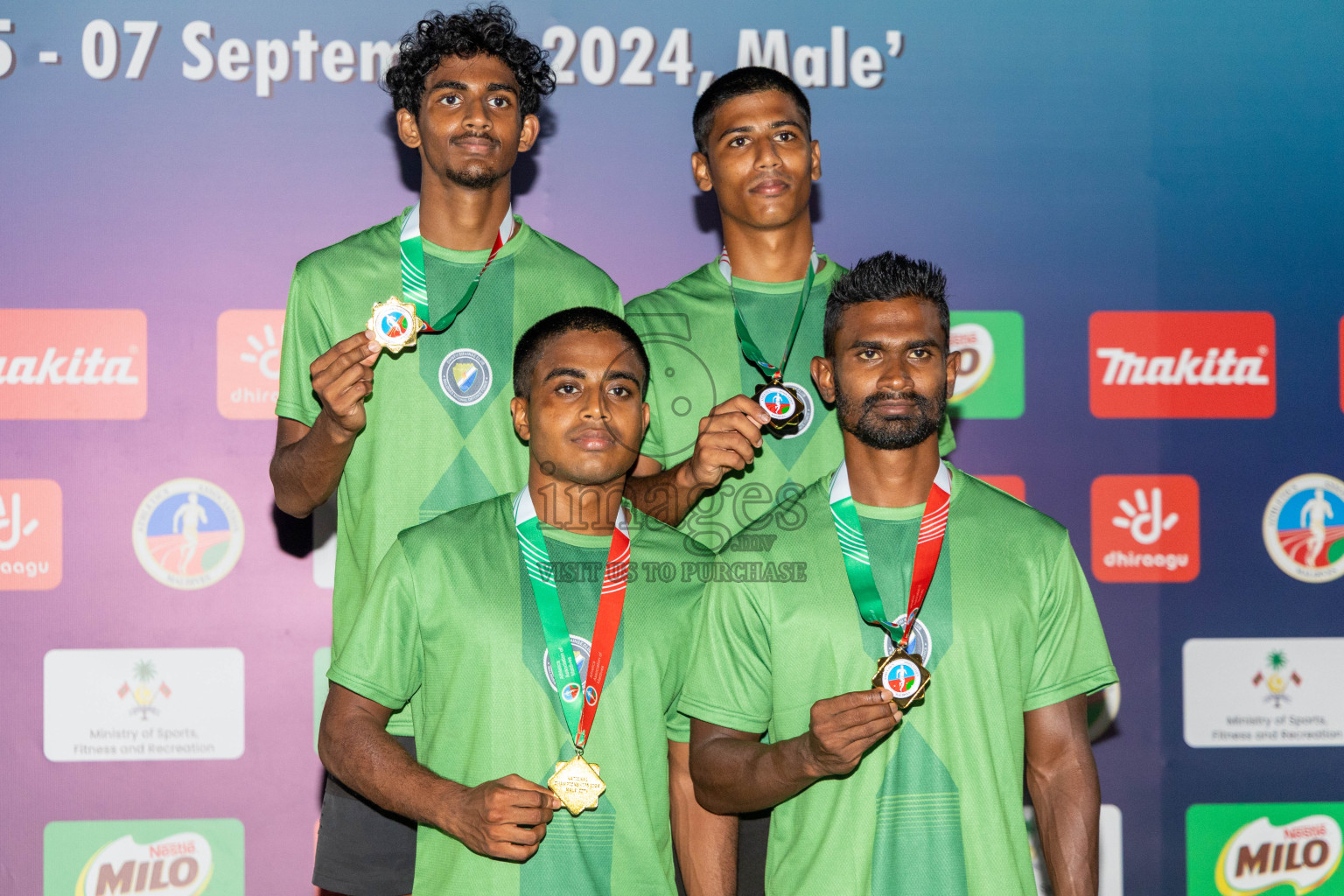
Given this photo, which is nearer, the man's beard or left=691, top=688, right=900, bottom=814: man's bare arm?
left=691, top=688, right=900, bottom=814: man's bare arm

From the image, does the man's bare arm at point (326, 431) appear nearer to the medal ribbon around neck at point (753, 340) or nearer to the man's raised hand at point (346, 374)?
the man's raised hand at point (346, 374)

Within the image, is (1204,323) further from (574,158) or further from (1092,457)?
(574,158)

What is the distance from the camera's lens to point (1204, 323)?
3.43 meters

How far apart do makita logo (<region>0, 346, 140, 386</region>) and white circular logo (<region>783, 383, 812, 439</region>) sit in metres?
1.95

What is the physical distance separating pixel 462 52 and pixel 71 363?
157cm

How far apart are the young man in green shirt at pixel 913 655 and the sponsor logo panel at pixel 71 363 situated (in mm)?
A: 2068

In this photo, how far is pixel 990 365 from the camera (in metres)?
3.39

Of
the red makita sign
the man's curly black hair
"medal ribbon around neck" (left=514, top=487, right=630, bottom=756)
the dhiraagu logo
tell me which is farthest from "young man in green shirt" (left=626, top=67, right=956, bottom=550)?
the dhiraagu logo

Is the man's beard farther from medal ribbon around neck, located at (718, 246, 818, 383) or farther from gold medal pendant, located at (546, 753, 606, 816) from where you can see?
gold medal pendant, located at (546, 753, 606, 816)

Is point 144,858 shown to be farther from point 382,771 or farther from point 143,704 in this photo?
point 382,771

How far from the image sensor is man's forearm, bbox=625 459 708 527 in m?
2.15

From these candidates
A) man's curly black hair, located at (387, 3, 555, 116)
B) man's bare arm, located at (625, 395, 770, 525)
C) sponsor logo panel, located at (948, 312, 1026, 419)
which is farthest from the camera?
sponsor logo panel, located at (948, 312, 1026, 419)

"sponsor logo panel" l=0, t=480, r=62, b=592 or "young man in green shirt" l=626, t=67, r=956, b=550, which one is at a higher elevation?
"young man in green shirt" l=626, t=67, r=956, b=550

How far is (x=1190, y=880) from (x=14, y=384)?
3.68 metres
